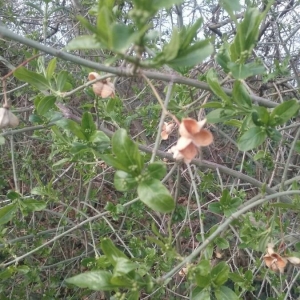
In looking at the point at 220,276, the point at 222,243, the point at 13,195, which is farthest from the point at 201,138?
the point at 13,195

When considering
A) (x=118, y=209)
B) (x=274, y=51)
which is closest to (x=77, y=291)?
(x=118, y=209)

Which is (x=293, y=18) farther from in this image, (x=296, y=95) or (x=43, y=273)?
(x=43, y=273)

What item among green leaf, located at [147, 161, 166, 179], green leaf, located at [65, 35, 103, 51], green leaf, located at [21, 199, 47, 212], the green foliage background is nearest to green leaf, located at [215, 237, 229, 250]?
the green foliage background

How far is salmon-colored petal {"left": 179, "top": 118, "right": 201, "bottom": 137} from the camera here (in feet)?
2.71

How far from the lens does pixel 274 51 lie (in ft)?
9.48

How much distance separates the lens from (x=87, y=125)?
1358 millimetres

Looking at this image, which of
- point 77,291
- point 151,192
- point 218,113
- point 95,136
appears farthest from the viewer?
point 77,291

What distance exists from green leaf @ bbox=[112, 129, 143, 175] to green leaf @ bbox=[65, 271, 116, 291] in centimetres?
26

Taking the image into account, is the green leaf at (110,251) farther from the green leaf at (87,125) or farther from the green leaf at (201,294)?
the green leaf at (87,125)

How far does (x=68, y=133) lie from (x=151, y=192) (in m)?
1.06

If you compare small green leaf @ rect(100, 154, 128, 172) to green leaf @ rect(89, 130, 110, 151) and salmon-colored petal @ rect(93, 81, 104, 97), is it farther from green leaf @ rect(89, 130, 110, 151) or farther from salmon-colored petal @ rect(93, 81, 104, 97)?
green leaf @ rect(89, 130, 110, 151)

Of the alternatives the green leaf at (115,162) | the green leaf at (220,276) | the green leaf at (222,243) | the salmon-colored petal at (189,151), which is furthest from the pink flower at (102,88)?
the green leaf at (222,243)

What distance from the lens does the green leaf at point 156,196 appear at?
0.84 meters

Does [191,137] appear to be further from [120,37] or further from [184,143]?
[120,37]
